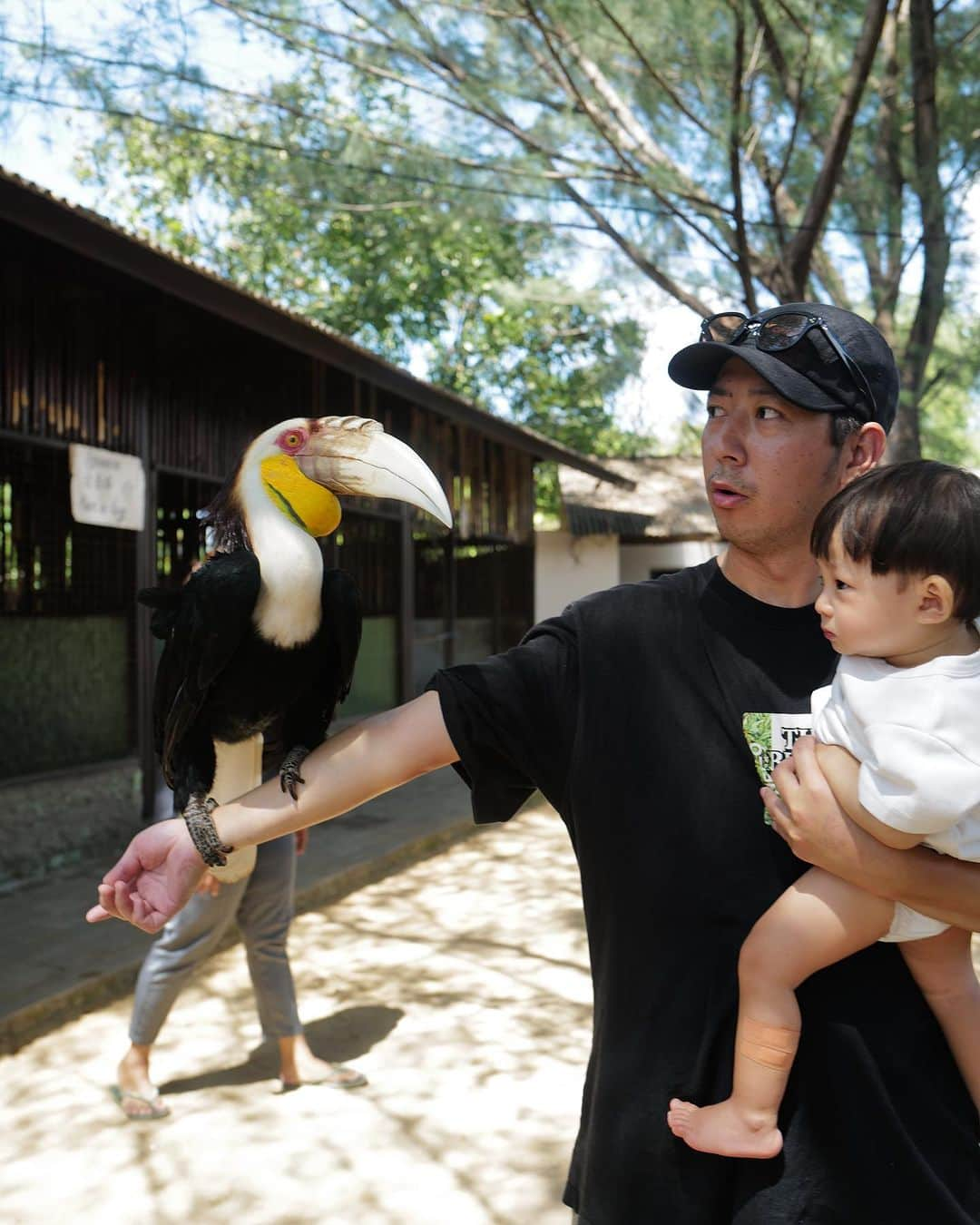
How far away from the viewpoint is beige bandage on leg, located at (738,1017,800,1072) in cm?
133

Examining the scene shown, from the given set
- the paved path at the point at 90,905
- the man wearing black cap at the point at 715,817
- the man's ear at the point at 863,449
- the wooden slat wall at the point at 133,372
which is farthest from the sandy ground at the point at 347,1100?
the wooden slat wall at the point at 133,372

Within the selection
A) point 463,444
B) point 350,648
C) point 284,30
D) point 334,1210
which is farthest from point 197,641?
point 463,444

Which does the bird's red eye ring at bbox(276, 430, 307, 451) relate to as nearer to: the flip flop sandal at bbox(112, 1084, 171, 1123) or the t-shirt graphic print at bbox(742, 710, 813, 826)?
the t-shirt graphic print at bbox(742, 710, 813, 826)

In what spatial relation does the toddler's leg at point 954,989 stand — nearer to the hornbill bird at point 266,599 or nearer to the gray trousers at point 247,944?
the hornbill bird at point 266,599

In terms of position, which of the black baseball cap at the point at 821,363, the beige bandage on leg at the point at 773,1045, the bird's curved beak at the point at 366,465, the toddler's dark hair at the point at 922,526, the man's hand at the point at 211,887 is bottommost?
the man's hand at the point at 211,887

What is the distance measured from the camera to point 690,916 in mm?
1450

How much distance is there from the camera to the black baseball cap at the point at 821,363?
148 centimetres

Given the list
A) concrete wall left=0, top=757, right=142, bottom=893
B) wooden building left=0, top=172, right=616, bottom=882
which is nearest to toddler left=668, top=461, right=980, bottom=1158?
wooden building left=0, top=172, right=616, bottom=882

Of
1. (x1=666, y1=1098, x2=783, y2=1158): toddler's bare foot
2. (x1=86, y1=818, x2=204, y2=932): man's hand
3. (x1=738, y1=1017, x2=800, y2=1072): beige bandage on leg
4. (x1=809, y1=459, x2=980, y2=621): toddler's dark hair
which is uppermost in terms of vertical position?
(x1=809, y1=459, x2=980, y2=621): toddler's dark hair

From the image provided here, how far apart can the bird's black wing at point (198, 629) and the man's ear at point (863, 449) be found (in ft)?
2.78

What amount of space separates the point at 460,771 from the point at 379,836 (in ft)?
18.7

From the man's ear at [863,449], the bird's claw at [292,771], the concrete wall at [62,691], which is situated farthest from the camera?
the concrete wall at [62,691]

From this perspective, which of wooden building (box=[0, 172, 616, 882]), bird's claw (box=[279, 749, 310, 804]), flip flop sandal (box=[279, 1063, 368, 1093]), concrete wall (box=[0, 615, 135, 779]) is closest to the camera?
bird's claw (box=[279, 749, 310, 804])

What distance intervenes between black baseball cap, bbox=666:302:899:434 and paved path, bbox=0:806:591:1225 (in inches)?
96.6
